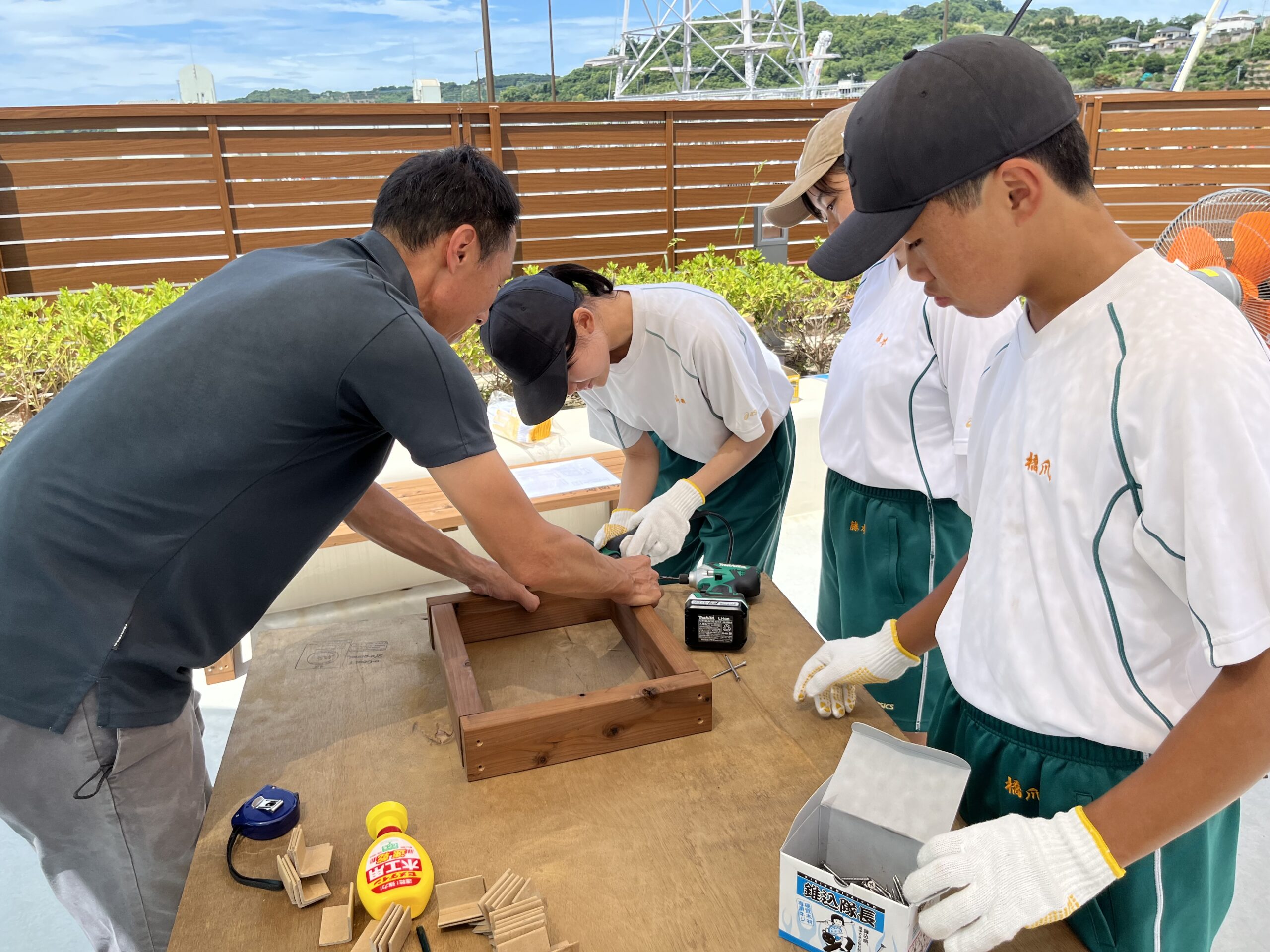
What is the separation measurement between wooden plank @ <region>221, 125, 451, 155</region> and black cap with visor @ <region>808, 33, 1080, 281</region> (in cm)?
591

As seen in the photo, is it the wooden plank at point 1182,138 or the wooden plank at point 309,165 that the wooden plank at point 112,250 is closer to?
the wooden plank at point 309,165

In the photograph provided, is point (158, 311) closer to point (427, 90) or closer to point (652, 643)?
point (652, 643)

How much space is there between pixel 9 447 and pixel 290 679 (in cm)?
61

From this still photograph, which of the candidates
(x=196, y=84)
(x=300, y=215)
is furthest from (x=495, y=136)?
(x=196, y=84)

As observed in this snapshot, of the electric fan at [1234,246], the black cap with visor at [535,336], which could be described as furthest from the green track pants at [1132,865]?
the electric fan at [1234,246]

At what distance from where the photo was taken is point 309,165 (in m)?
6.52

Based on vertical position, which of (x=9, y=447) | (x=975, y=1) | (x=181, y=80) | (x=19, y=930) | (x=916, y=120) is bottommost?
(x=19, y=930)

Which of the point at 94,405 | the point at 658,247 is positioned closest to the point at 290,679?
the point at 94,405

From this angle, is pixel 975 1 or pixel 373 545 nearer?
pixel 373 545

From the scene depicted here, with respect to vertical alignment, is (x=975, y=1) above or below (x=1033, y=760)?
above

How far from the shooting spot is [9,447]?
136cm

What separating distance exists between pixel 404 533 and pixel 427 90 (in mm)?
9285

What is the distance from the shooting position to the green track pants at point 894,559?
6.49ft

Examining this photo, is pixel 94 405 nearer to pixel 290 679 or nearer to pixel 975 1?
pixel 290 679
